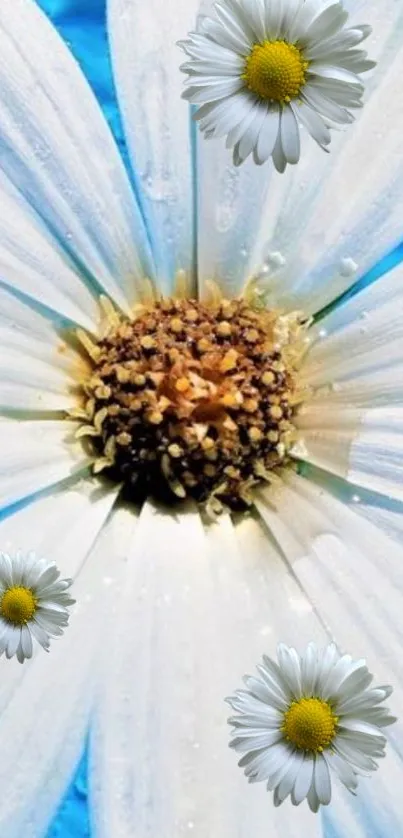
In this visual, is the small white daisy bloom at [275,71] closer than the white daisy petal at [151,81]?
Yes

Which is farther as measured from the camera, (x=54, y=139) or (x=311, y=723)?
(x=54, y=139)

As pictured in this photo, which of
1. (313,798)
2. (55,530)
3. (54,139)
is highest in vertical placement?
(54,139)

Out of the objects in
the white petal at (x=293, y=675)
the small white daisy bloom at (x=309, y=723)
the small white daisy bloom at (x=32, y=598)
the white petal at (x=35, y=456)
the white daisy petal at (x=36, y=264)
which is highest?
the white daisy petal at (x=36, y=264)

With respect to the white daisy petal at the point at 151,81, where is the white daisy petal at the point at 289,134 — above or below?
below

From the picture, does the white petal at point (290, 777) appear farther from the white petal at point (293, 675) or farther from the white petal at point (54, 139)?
the white petal at point (54, 139)

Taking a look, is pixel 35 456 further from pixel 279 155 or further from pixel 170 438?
pixel 279 155

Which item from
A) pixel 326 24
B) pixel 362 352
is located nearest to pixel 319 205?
pixel 362 352

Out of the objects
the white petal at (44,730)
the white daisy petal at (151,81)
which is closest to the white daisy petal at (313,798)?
the white petal at (44,730)
